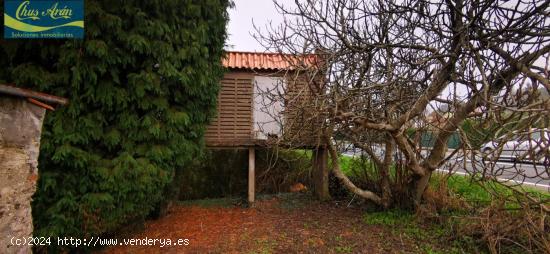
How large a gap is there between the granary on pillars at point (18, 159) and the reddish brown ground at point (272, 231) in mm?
1646

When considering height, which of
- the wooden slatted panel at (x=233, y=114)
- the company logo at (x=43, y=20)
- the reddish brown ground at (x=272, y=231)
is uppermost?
the company logo at (x=43, y=20)

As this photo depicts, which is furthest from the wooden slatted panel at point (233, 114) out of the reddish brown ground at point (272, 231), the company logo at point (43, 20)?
the company logo at point (43, 20)

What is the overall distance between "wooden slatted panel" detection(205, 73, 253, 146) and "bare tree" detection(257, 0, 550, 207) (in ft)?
4.87

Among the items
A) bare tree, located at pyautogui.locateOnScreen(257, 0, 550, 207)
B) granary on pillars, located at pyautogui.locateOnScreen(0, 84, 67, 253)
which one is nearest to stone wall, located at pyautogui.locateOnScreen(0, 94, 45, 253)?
granary on pillars, located at pyautogui.locateOnScreen(0, 84, 67, 253)

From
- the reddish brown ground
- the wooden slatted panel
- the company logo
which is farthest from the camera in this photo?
the wooden slatted panel

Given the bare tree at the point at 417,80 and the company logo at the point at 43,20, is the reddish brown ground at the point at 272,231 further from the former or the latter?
the company logo at the point at 43,20

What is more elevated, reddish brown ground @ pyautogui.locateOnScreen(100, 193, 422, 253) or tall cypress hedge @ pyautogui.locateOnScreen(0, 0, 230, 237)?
tall cypress hedge @ pyautogui.locateOnScreen(0, 0, 230, 237)

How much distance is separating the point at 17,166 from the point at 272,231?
3744 mm

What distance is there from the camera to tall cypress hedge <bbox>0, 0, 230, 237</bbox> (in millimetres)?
3947

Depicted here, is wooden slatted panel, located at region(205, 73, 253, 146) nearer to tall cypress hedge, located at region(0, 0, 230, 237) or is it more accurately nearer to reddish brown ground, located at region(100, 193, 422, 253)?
reddish brown ground, located at region(100, 193, 422, 253)

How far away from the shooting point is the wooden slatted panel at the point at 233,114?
23.1 feet

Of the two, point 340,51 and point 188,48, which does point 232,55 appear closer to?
point 188,48

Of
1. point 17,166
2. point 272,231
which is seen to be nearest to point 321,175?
point 272,231

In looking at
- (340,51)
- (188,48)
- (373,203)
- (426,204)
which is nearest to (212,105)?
(188,48)
